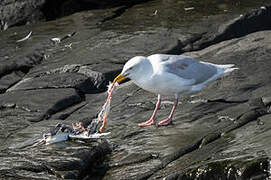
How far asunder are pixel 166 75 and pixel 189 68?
49 centimetres

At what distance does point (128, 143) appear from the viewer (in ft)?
22.2

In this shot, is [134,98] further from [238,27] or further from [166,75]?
[238,27]

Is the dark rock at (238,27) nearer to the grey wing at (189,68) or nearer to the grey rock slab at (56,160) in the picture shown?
the grey wing at (189,68)

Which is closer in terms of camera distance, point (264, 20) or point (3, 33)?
point (264, 20)

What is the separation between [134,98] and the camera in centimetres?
850

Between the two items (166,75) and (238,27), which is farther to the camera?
(238,27)

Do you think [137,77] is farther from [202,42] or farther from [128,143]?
[202,42]

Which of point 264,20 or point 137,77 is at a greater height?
point 137,77

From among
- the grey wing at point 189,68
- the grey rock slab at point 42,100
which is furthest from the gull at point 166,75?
the grey rock slab at point 42,100

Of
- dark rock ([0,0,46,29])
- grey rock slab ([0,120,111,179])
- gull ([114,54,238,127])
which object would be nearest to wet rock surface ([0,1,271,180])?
grey rock slab ([0,120,111,179])

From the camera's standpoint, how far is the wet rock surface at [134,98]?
5.87 m

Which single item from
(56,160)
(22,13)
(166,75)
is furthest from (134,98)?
(22,13)

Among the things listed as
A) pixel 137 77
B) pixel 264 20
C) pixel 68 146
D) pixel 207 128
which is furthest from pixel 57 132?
pixel 264 20

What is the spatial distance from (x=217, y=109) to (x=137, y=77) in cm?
103
